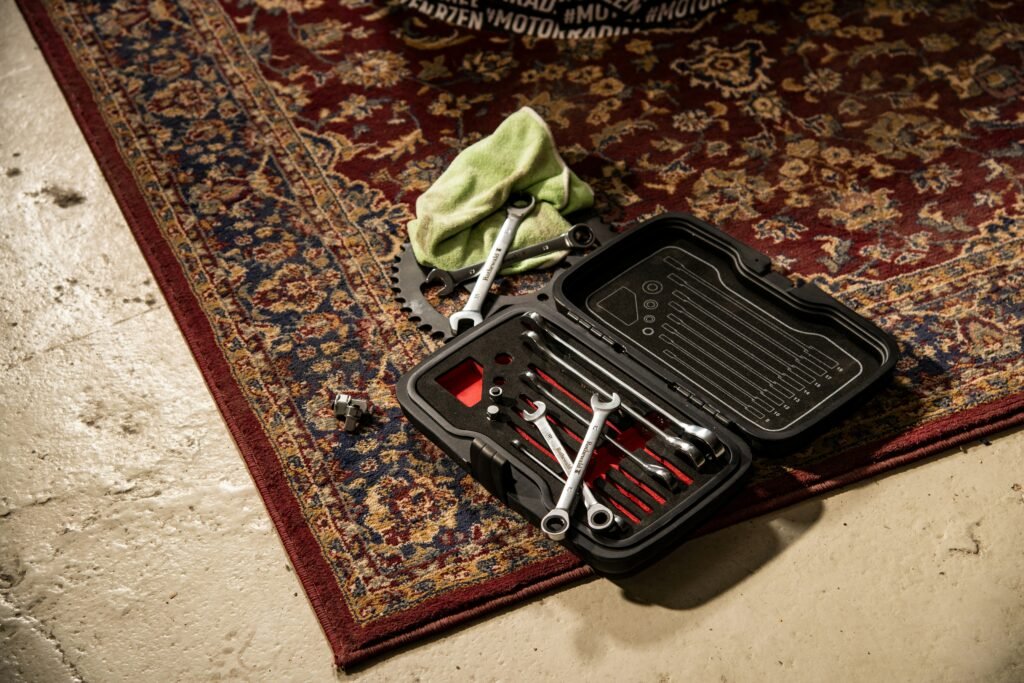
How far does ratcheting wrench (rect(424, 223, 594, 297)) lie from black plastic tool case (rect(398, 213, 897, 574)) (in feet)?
0.34

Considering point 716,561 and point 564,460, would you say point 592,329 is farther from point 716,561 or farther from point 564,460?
point 716,561

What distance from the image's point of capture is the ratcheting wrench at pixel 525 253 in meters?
1.50

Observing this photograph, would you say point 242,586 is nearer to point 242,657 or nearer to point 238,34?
point 242,657

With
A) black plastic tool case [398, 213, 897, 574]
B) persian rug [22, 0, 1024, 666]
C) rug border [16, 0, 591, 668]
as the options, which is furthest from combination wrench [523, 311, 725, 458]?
rug border [16, 0, 591, 668]

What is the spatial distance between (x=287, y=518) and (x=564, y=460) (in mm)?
371

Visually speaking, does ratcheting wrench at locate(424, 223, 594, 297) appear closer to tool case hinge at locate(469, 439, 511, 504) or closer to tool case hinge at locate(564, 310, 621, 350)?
tool case hinge at locate(564, 310, 621, 350)

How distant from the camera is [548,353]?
135 cm

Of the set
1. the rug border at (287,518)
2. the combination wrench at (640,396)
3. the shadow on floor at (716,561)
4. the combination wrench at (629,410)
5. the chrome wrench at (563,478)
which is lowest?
the rug border at (287,518)

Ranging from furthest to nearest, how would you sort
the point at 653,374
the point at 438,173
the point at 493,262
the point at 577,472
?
the point at 438,173, the point at 493,262, the point at 653,374, the point at 577,472

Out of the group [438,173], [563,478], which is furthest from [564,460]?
[438,173]

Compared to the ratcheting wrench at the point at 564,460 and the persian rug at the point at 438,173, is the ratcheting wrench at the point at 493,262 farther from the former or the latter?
the ratcheting wrench at the point at 564,460

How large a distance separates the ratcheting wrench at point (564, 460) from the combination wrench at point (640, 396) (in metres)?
0.09

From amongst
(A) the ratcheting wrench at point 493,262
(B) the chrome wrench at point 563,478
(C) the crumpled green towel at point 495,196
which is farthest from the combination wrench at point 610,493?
(C) the crumpled green towel at point 495,196

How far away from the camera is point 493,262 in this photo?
1.50 meters
